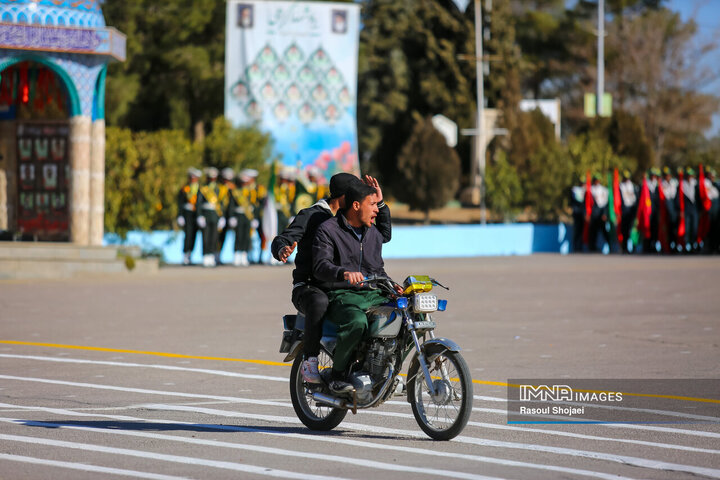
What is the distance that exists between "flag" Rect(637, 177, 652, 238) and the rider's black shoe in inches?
1118

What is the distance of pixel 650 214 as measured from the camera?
36.1 meters

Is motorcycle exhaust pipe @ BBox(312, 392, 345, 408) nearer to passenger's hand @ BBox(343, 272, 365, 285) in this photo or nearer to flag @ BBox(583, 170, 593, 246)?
passenger's hand @ BBox(343, 272, 365, 285)

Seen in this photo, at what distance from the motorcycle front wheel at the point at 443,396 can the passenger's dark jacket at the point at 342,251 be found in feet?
2.44

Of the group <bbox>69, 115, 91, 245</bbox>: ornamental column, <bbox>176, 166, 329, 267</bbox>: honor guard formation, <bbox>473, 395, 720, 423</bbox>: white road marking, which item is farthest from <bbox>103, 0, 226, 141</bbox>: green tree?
<bbox>473, 395, 720, 423</bbox>: white road marking

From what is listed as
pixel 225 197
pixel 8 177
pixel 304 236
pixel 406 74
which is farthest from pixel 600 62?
pixel 304 236

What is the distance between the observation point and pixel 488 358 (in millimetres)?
13102

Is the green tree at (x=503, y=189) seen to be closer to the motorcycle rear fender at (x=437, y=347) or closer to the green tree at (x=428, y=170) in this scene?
the green tree at (x=428, y=170)

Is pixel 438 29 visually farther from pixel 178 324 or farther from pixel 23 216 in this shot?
pixel 178 324

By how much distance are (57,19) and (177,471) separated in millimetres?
20118

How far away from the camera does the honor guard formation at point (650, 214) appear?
116 feet

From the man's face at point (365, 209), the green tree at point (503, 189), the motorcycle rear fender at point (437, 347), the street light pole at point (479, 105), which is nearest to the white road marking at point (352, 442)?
the motorcycle rear fender at point (437, 347)

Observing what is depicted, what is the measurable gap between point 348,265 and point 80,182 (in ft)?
62.8

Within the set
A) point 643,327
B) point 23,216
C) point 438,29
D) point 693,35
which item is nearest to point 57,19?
point 23,216

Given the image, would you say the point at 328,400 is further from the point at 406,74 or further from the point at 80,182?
the point at 406,74
